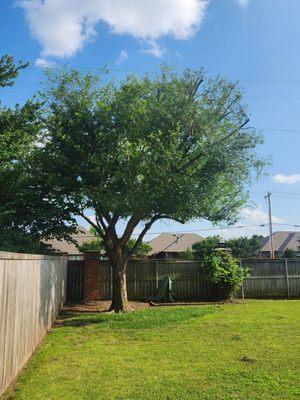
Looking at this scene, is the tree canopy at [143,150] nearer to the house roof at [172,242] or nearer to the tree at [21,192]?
the tree at [21,192]

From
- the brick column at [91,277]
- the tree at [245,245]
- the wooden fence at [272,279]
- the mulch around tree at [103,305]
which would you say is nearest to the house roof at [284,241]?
the tree at [245,245]

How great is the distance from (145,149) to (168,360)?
6762 mm

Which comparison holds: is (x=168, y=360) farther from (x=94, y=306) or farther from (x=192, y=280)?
(x=192, y=280)

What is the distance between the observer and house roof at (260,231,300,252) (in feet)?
196

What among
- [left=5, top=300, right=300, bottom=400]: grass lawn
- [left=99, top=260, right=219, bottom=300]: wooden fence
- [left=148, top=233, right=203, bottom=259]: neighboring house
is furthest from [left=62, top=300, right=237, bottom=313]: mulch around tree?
[left=148, top=233, right=203, bottom=259]: neighboring house

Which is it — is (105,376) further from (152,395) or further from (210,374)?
(210,374)

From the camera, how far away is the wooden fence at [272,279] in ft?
61.0

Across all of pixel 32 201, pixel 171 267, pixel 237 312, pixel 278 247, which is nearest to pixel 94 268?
pixel 171 267

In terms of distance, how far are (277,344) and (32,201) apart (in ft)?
32.2

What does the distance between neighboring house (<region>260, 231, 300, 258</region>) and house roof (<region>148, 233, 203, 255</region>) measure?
38.7ft

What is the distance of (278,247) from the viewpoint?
200 ft

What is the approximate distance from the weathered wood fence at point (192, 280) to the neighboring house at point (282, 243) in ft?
135

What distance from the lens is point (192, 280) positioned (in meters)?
18.5

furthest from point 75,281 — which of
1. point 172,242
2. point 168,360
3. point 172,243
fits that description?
point 172,242
